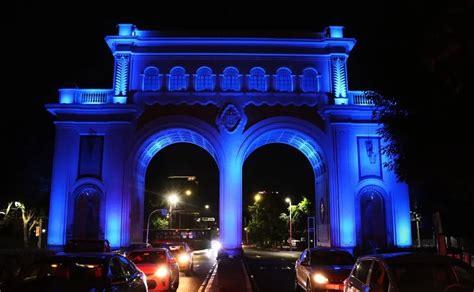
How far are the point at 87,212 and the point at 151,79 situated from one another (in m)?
9.53

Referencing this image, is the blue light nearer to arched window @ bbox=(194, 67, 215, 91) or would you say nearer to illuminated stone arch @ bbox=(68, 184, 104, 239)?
illuminated stone arch @ bbox=(68, 184, 104, 239)

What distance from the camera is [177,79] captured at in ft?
111

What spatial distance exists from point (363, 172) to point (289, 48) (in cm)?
954

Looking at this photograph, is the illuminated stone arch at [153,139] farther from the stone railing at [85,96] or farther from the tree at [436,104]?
the tree at [436,104]

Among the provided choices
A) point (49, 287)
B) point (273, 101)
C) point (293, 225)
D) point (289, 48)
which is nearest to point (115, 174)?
point (273, 101)

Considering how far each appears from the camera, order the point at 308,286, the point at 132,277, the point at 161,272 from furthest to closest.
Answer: the point at 161,272 < the point at 308,286 < the point at 132,277

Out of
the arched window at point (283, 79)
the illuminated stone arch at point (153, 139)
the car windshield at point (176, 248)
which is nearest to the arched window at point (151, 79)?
the illuminated stone arch at point (153, 139)

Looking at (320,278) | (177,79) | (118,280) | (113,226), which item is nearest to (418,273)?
(118,280)

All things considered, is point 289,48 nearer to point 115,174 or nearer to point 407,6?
point 115,174

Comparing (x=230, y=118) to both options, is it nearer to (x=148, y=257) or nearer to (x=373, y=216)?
(x=373, y=216)

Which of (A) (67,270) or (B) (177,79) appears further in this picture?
(B) (177,79)

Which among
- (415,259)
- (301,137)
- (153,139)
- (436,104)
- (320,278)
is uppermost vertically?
(301,137)

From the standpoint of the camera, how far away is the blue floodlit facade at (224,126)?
104 ft

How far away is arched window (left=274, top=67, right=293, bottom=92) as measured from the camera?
110ft
